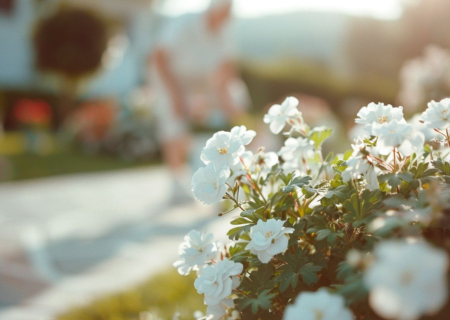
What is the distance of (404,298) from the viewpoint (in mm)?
515

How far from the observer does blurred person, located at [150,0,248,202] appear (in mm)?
5145

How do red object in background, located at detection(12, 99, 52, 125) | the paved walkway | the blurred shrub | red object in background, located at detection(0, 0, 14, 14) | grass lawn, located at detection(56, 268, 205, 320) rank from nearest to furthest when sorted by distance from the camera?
grass lawn, located at detection(56, 268, 205, 320)
the paved walkway
red object in background, located at detection(12, 99, 52, 125)
the blurred shrub
red object in background, located at detection(0, 0, 14, 14)

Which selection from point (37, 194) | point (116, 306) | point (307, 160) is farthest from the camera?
point (37, 194)

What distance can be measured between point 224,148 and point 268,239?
221mm

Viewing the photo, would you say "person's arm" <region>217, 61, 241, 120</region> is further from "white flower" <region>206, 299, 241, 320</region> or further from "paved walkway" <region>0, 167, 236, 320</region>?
"white flower" <region>206, 299, 241, 320</region>

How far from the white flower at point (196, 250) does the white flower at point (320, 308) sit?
14.3 inches

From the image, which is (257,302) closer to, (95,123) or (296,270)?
(296,270)

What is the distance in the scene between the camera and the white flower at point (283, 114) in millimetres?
1158

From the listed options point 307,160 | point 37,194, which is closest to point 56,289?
point 307,160

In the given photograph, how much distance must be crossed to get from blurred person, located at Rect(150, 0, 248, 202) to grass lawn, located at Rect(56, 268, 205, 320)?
2.67m

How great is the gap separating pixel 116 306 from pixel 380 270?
2159 millimetres

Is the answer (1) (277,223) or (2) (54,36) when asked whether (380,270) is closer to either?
(1) (277,223)

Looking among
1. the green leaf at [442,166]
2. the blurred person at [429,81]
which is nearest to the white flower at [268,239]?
the green leaf at [442,166]

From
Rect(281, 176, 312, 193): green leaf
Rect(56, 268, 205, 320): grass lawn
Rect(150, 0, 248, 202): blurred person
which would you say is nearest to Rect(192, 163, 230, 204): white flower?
Rect(281, 176, 312, 193): green leaf
